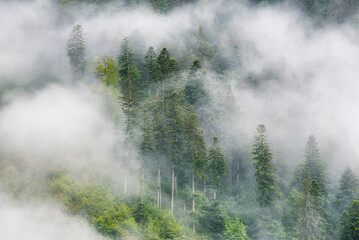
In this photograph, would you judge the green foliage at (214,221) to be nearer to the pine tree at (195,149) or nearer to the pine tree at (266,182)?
the pine tree at (195,149)

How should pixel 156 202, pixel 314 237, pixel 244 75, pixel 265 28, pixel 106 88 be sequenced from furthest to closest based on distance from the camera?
pixel 265 28
pixel 244 75
pixel 106 88
pixel 156 202
pixel 314 237

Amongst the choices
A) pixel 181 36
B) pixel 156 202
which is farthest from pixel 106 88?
pixel 181 36

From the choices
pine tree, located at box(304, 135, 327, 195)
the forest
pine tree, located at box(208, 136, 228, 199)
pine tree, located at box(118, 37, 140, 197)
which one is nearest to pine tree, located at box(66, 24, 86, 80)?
the forest

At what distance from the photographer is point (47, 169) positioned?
145 ft

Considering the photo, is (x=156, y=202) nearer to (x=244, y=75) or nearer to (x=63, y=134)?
(x=63, y=134)

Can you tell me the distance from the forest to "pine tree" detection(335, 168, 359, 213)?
0.22 m

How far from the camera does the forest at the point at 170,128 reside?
140ft

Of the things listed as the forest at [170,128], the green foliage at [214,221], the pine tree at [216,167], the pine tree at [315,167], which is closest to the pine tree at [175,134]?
the forest at [170,128]

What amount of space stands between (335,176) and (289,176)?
13867mm

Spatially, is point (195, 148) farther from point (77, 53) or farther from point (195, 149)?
point (77, 53)

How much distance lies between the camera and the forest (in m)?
42.6

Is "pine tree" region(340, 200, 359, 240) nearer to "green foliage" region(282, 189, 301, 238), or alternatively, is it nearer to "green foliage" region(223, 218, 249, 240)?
"green foliage" region(282, 189, 301, 238)

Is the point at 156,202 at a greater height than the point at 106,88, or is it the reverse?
the point at 106,88

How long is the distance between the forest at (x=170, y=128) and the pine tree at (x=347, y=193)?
0.73 ft
